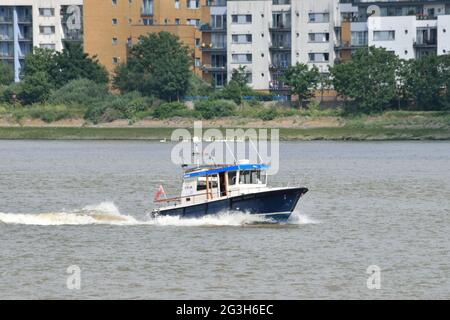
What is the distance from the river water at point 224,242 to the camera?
45656 mm

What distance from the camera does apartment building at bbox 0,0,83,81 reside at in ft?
625

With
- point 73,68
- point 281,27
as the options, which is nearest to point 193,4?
point 281,27

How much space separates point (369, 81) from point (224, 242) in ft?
306

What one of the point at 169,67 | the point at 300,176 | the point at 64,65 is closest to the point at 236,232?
the point at 300,176

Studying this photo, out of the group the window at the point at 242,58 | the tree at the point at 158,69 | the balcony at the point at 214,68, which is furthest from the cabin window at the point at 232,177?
the balcony at the point at 214,68

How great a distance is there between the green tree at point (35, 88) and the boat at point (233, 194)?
10443 cm

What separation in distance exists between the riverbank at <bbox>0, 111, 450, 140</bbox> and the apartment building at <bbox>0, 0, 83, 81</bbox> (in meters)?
32.9

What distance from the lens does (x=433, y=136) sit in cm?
14062

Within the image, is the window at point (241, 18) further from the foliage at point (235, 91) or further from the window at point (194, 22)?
the window at point (194, 22)

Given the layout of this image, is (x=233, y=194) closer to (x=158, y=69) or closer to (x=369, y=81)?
(x=369, y=81)

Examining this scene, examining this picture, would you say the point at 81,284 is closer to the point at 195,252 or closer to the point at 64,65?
the point at 195,252

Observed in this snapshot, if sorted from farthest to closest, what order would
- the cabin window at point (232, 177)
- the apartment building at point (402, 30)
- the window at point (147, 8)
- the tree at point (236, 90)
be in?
the window at point (147, 8)
the apartment building at point (402, 30)
the tree at point (236, 90)
the cabin window at point (232, 177)

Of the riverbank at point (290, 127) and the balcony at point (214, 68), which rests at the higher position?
the balcony at point (214, 68)

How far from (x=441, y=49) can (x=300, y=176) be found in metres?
71.7
